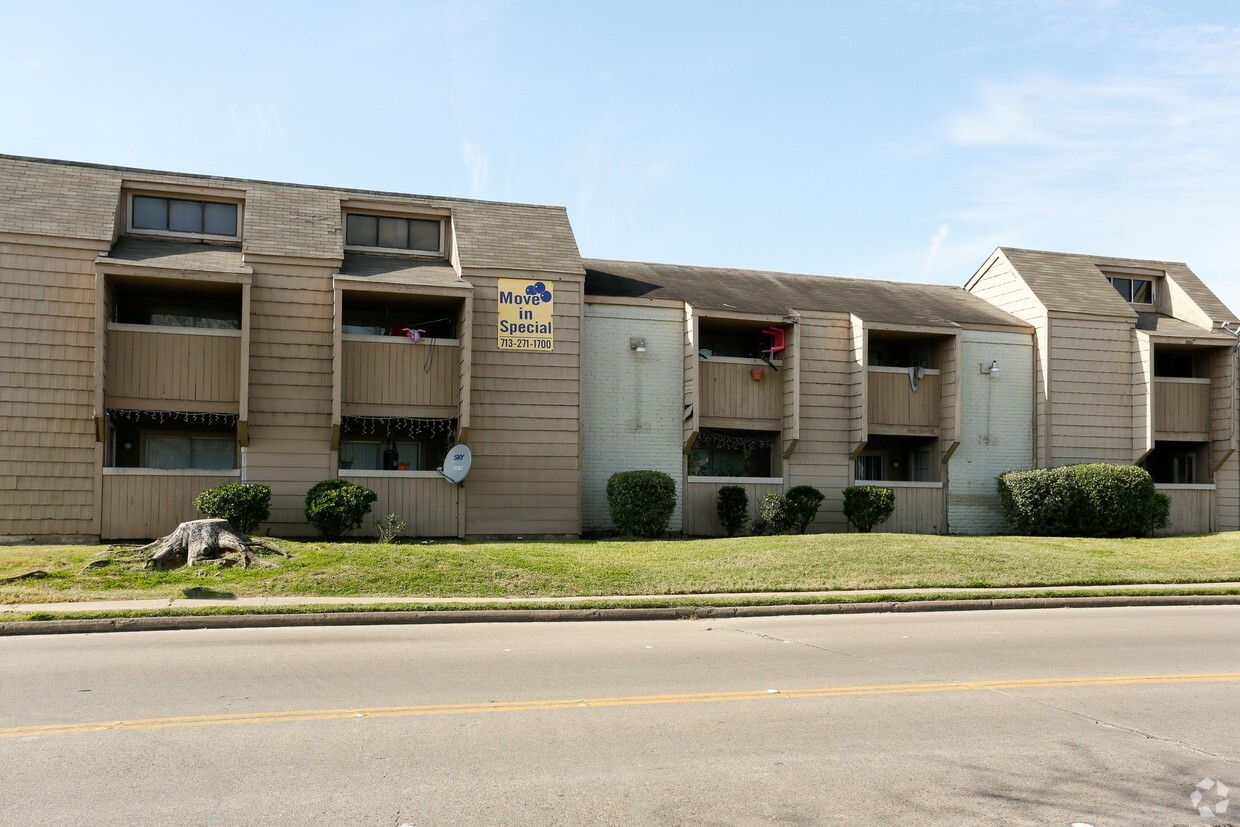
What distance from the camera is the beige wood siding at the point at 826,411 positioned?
25.3m

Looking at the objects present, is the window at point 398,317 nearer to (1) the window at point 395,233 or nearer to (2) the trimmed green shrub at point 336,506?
(1) the window at point 395,233

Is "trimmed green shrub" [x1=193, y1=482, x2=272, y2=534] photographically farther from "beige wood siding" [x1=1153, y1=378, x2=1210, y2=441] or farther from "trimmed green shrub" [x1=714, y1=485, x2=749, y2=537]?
"beige wood siding" [x1=1153, y1=378, x2=1210, y2=441]

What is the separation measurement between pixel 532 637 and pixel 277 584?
4730mm

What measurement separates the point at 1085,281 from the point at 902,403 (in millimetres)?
6714

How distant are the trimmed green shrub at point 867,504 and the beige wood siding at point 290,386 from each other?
38.2ft

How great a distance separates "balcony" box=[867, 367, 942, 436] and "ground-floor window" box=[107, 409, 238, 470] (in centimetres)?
1467

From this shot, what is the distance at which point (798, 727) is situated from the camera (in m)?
7.55

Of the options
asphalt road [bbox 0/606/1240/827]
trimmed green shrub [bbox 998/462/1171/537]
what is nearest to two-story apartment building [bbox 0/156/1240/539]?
trimmed green shrub [bbox 998/462/1171/537]

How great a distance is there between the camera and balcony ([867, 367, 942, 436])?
→ 26.0m

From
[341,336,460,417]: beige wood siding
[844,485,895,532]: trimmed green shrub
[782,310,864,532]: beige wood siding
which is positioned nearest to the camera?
[341,336,460,417]: beige wood siding

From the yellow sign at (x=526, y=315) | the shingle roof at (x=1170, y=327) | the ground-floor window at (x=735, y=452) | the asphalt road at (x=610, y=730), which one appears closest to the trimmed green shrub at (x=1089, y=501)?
the shingle roof at (x=1170, y=327)

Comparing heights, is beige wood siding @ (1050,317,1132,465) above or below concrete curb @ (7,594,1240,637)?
above

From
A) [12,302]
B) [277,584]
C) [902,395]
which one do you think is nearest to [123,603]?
[277,584]

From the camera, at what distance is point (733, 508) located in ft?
79.8
